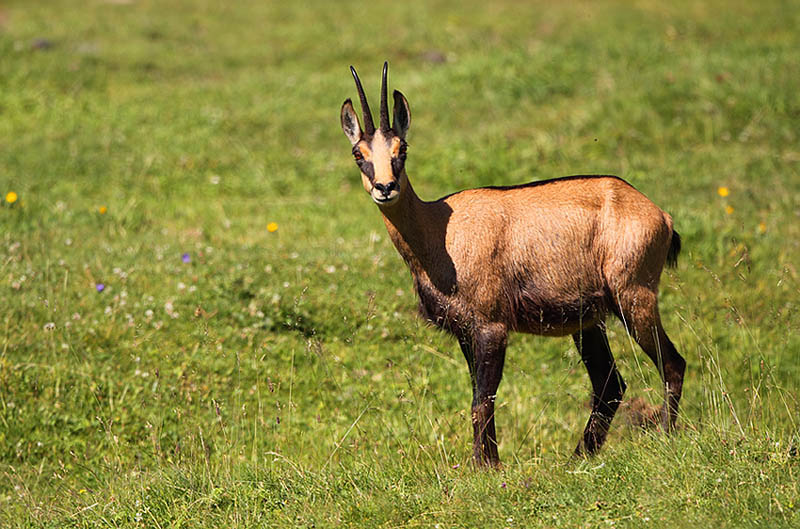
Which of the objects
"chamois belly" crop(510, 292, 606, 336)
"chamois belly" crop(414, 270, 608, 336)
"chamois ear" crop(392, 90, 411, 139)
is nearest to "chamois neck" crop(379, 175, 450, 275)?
"chamois belly" crop(414, 270, 608, 336)

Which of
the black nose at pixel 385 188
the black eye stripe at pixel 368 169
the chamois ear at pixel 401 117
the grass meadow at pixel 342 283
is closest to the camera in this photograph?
the grass meadow at pixel 342 283

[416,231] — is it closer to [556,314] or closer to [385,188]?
[385,188]

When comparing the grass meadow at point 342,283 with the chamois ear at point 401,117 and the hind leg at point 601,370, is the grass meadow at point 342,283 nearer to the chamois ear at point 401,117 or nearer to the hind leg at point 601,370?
the hind leg at point 601,370

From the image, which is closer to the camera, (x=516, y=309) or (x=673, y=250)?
(x=516, y=309)

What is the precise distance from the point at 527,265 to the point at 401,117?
1074mm

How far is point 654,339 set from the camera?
17.1 feet

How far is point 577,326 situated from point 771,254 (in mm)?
3248

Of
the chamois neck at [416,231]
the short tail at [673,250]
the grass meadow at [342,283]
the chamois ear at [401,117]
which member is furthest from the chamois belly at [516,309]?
the chamois ear at [401,117]

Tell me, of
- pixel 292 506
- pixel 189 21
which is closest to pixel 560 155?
pixel 292 506

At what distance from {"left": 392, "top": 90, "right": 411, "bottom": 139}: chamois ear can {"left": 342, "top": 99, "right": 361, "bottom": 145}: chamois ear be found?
23 centimetres

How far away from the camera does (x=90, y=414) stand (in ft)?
19.8

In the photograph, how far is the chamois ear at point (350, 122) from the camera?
5.18 m

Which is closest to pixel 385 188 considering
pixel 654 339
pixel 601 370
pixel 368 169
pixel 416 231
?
pixel 368 169

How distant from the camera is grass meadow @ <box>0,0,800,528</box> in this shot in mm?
4492
